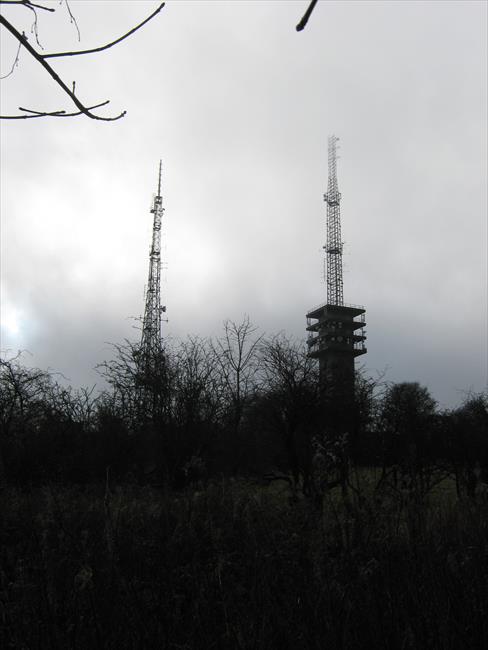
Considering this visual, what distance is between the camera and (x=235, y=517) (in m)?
7.46

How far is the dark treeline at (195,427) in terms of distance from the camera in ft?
46.0

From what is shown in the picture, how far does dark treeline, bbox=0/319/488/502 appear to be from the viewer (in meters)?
14.0

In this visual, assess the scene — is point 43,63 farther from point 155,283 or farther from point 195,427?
point 155,283

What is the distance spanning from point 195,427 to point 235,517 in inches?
370

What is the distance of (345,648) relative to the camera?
2.27m

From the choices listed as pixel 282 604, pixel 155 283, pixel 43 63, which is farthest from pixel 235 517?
pixel 155 283

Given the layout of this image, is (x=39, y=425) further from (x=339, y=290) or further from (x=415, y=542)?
(x=339, y=290)

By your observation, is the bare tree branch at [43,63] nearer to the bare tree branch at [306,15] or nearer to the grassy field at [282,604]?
the bare tree branch at [306,15]

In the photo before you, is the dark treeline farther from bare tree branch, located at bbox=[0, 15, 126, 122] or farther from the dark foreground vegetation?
bare tree branch, located at bbox=[0, 15, 126, 122]

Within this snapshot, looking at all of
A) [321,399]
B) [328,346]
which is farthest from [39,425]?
[328,346]

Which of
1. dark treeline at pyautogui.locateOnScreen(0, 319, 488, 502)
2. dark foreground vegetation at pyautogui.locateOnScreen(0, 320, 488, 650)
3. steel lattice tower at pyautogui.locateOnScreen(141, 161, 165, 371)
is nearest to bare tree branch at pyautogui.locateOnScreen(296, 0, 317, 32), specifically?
dark foreground vegetation at pyautogui.locateOnScreen(0, 320, 488, 650)

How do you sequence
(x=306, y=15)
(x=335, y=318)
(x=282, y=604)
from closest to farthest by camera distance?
(x=306, y=15)
(x=282, y=604)
(x=335, y=318)

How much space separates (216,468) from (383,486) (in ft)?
30.4

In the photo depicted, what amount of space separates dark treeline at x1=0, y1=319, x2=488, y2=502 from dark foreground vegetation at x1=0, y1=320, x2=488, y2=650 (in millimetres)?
69
